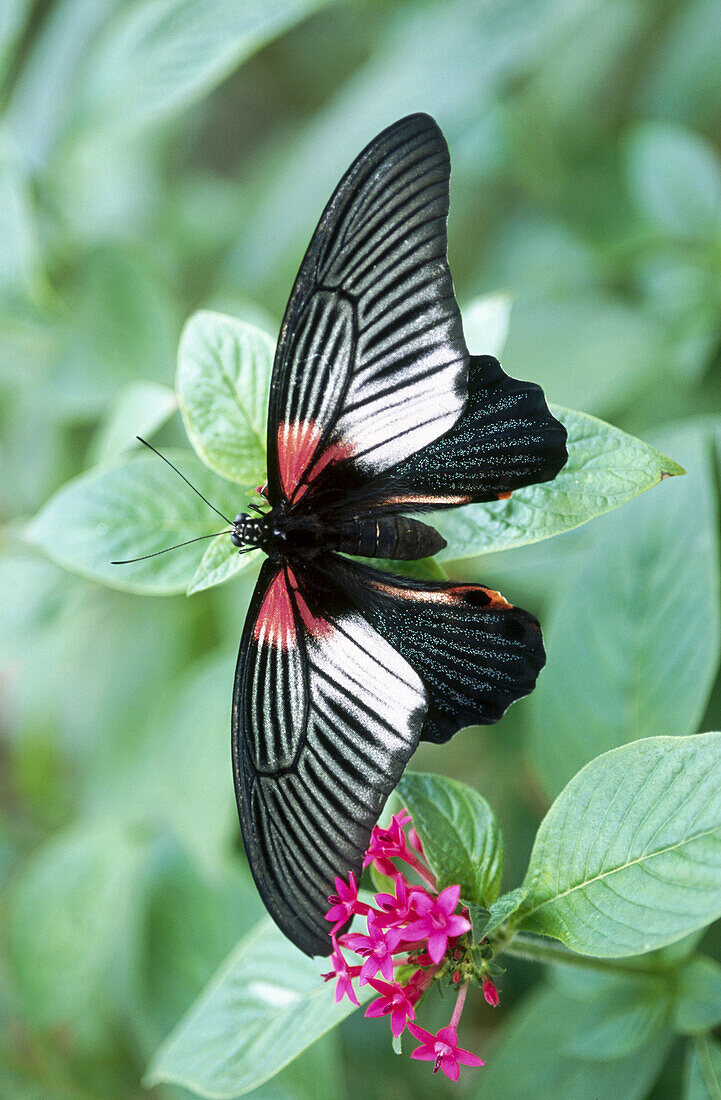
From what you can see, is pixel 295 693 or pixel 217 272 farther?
pixel 217 272

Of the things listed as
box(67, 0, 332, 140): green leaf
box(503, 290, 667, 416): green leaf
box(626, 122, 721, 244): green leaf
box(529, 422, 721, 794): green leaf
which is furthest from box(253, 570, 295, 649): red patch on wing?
box(626, 122, 721, 244): green leaf

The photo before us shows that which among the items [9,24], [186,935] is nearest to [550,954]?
[186,935]

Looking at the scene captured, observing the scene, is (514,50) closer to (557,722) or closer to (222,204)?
(222,204)

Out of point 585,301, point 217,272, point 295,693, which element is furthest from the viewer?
point 217,272

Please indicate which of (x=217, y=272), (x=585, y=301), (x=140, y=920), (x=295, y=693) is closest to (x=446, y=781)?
(x=295, y=693)

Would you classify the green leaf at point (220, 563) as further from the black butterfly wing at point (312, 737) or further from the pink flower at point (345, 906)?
the pink flower at point (345, 906)

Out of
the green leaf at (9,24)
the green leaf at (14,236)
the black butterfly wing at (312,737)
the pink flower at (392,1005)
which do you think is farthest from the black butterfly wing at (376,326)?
the green leaf at (9,24)

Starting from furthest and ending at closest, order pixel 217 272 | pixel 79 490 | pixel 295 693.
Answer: pixel 217 272
pixel 79 490
pixel 295 693
